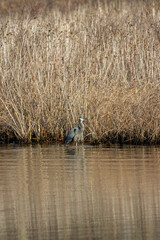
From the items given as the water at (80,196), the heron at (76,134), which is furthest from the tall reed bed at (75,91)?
the water at (80,196)

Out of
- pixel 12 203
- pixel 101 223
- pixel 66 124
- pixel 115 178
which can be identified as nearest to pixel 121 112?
pixel 66 124

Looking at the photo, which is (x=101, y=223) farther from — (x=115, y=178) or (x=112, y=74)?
(x=112, y=74)

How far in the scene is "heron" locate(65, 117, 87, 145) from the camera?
1071 cm

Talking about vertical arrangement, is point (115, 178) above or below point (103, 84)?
below

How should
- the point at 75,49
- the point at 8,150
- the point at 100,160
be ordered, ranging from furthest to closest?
the point at 75,49 → the point at 8,150 → the point at 100,160

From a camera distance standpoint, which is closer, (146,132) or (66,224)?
(66,224)

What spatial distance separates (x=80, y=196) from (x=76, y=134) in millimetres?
4663

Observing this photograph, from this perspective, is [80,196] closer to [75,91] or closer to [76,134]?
[76,134]

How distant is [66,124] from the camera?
11.8 m

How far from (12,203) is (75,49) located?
6792 millimetres

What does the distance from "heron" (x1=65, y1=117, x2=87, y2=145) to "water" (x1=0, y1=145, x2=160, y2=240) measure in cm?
99

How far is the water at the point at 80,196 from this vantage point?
4797 mm

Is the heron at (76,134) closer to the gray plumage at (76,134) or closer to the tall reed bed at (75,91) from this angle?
the gray plumage at (76,134)

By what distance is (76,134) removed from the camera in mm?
10758
